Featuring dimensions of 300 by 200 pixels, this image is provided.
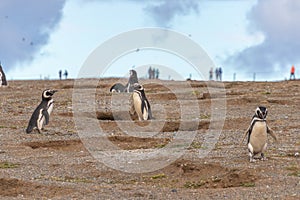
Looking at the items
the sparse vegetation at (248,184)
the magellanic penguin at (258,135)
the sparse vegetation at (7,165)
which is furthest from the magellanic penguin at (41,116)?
the sparse vegetation at (248,184)

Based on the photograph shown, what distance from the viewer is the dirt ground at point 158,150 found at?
10.2m

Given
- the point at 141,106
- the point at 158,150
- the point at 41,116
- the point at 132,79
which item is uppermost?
the point at 132,79

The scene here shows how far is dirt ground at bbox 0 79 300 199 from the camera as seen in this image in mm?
10203

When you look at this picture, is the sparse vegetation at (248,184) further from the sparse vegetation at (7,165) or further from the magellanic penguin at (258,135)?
the sparse vegetation at (7,165)

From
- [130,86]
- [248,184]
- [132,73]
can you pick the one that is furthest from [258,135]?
[130,86]

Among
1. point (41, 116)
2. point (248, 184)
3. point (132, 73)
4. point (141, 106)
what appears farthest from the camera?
point (132, 73)

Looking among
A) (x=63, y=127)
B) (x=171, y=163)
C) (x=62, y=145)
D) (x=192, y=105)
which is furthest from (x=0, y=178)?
(x=192, y=105)

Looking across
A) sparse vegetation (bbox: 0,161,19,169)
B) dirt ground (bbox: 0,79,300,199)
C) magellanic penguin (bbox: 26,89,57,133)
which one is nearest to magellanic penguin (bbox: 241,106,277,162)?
dirt ground (bbox: 0,79,300,199)

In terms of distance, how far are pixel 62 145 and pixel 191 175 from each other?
4746 mm

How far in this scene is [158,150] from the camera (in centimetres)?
1427

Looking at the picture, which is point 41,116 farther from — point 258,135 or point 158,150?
point 258,135

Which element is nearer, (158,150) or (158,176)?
(158,176)

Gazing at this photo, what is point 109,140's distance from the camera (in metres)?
16.0

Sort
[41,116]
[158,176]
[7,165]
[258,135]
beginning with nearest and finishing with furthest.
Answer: [158,176] → [7,165] → [258,135] → [41,116]
